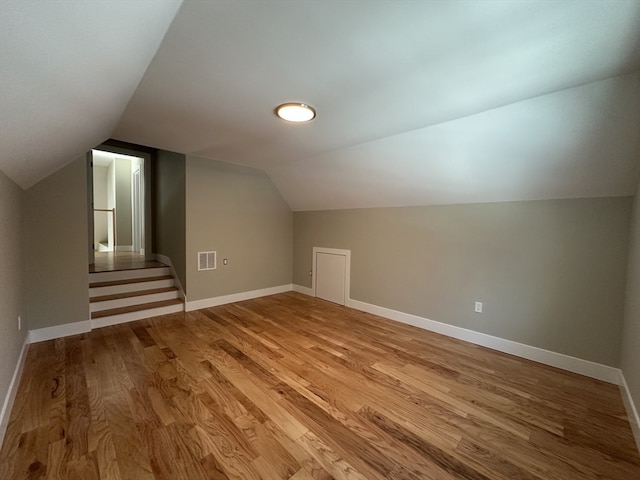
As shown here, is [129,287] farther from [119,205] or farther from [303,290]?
[119,205]

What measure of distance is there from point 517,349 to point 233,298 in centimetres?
380

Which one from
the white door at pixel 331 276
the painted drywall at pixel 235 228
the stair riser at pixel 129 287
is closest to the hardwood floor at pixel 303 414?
the stair riser at pixel 129 287

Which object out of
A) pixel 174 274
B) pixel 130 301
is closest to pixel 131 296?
pixel 130 301

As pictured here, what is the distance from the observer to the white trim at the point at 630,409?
1.58m

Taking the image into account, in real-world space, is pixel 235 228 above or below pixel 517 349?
above

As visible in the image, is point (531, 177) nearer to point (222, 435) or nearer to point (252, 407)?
point (252, 407)

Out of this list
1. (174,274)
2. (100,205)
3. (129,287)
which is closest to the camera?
(129,287)

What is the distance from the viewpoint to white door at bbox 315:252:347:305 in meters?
4.22

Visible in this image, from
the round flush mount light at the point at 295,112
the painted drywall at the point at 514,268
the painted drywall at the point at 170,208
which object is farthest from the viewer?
the painted drywall at the point at 170,208

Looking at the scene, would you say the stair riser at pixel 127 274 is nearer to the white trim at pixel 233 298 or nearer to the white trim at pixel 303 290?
the white trim at pixel 233 298

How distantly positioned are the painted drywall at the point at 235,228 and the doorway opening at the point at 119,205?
2.02 metres

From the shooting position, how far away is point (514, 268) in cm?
261

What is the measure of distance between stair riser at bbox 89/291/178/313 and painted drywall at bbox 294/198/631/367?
9.85 ft

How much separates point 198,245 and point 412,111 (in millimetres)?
3298
